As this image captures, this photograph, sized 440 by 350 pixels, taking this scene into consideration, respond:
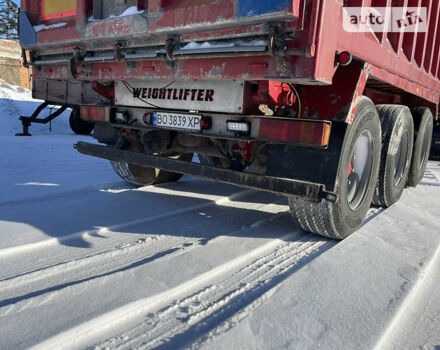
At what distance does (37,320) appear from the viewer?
1530 mm

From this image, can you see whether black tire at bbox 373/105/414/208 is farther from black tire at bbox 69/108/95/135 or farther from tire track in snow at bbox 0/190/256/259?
black tire at bbox 69/108/95/135

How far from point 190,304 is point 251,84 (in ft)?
5.12

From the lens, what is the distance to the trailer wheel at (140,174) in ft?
12.6

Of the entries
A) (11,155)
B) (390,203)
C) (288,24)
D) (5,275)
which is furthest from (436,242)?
(11,155)

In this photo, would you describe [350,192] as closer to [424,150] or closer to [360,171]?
[360,171]

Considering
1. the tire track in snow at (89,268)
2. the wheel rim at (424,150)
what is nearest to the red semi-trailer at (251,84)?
the tire track in snow at (89,268)

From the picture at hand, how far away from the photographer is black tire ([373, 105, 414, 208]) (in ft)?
10.7

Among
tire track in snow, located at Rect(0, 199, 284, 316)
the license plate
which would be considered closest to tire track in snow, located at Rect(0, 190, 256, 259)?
tire track in snow, located at Rect(0, 199, 284, 316)

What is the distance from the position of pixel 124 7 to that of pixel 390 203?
324 centimetres

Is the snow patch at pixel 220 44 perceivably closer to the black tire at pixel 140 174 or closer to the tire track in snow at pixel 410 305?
the tire track in snow at pixel 410 305

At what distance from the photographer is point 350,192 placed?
296 cm

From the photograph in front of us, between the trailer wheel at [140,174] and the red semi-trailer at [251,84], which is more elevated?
the red semi-trailer at [251,84]

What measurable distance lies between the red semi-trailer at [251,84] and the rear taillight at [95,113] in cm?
2

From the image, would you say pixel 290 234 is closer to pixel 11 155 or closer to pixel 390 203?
pixel 390 203
